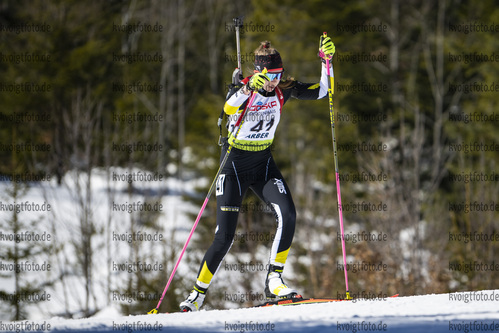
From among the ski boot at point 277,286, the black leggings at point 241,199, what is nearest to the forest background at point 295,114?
the ski boot at point 277,286

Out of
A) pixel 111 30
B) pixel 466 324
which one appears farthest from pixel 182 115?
pixel 466 324

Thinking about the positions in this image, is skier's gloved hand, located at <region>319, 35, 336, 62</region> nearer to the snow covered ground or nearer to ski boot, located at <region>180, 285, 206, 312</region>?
the snow covered ground

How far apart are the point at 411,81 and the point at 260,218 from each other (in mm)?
11652

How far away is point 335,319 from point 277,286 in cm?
133

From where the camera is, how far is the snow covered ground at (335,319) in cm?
388

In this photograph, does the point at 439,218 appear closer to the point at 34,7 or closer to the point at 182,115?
the point at 182,115

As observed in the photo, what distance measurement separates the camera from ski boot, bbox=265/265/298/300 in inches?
208

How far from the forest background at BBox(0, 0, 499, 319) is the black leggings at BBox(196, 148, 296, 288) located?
30.4ft

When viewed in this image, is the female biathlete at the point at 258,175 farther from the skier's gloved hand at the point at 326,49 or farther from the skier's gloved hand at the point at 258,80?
the skier's gloved hand at the point at 258,80

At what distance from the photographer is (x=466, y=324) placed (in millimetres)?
3865

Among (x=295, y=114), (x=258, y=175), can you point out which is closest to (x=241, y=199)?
(x=258, y=175)

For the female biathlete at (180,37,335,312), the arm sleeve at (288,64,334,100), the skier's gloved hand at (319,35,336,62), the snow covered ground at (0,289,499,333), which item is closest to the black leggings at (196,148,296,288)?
the female biathlete at (180,37,335,312)

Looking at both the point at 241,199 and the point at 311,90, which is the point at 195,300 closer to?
the point at 241,199

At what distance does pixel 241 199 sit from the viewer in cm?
527
